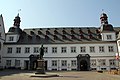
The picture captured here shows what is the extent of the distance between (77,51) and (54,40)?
6999 millimetres

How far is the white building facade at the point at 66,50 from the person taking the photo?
42.4 m

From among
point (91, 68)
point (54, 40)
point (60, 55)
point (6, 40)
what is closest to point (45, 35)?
point (54, 40)

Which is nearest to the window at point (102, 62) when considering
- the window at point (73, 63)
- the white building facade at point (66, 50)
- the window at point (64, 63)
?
the white building facade at point (66, 50)

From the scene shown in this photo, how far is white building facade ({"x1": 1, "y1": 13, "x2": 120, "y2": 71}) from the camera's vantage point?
139 ft

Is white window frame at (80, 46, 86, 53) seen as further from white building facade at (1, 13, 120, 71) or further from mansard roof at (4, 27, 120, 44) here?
mansard roof at (4, 27, 120, 44)

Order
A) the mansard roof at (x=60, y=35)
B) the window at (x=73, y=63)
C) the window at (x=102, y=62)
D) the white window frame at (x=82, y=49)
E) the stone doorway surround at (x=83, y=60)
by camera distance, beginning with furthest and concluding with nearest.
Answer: the mansard roof at (x=60, y=35) < the white window frame at (x=82, y=49) < the window at (x=73, y=63) < the stone doorway surround at (x=83, y=60) < the window at (x=102, y=62)

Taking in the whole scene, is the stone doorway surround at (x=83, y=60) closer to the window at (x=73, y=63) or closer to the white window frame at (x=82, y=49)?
the window at (x=73, y=63)

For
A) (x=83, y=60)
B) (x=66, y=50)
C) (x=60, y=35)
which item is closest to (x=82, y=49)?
(x=83, y=60)

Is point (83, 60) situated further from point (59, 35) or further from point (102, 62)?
point (59, 35)

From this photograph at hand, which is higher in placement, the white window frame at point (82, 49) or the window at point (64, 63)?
the white window frame at point (82, 49)

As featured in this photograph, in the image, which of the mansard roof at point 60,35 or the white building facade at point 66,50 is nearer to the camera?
the white building facade at point 66,50

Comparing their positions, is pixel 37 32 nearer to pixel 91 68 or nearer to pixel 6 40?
pixel 6 40

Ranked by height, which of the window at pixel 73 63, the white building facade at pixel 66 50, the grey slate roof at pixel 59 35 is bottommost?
the window at pixel 73 63

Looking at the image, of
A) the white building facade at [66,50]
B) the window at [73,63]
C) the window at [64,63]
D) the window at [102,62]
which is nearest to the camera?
the window at [102,62]
